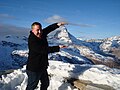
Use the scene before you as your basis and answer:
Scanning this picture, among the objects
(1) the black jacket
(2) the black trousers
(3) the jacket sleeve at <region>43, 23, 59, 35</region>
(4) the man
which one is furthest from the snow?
(3) the jacket sleeve at <region>43, 23, 59, 35</region>

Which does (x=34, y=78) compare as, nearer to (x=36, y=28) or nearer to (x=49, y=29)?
(x=36, y=28)

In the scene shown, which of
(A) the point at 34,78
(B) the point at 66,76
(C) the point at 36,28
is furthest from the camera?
(B) the point at 66,76

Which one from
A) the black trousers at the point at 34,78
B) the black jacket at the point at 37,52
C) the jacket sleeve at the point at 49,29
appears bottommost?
the black trousers at the point at 34,78

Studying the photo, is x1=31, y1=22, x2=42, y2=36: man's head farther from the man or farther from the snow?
the snow

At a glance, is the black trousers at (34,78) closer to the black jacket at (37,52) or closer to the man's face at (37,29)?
the black jacket at (37,52)

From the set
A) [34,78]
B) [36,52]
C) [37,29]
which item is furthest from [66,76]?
[37,29]

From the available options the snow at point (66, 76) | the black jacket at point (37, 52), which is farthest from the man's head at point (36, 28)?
the snow at point (66, 76)

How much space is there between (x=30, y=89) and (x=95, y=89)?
2712mm

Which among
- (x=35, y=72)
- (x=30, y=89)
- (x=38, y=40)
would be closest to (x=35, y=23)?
(x=38, y=40)

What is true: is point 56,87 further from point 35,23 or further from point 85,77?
point 35,23

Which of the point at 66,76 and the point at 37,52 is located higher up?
the point at 37,52

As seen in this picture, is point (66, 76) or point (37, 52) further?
point (66, 76)

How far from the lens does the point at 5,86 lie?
11.1 meters

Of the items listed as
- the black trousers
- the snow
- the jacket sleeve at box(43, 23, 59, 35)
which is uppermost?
the jacket sleeve at box(43, 23, 59, 35)
